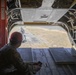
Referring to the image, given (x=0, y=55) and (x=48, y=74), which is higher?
(x=0, y=55)

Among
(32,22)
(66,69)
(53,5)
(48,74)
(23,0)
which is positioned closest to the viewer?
(48,74)

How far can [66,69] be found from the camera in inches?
233

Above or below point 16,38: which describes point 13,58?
below

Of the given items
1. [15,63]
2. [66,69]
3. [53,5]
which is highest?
[15,63]

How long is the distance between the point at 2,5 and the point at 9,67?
9.98 feet

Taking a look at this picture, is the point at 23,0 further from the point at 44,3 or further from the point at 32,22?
the point at 32,22

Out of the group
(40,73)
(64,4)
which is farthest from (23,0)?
(40,73)

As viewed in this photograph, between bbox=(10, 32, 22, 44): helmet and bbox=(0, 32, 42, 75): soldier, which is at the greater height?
bbox=(10, 32, 22, 44): helmet

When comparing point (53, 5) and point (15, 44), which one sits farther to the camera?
point (53, 5)

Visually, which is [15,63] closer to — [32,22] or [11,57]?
[11,57]

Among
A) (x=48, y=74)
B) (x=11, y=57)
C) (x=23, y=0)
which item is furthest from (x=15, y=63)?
(x=23, y=0)

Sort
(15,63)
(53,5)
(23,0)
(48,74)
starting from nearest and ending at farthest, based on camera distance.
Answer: (15,63)
(48,74)
(23,0)
(53,5)

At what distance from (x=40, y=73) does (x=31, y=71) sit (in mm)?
2159

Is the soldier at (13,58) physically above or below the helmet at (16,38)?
below
